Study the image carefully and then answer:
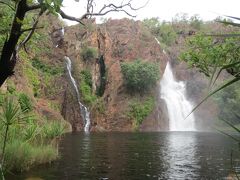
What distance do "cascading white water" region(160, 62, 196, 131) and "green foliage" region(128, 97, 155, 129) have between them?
407cm

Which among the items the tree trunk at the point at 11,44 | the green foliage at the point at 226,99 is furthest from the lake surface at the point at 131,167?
the green foliage at the point at 226,99

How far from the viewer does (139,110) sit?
57.8 m

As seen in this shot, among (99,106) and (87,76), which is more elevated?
(87,76)

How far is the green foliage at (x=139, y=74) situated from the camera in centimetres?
5972

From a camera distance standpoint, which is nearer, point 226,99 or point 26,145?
point 26,145

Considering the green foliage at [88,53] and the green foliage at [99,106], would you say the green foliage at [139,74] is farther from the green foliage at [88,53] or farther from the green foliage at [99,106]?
the green foliage at [99,106]

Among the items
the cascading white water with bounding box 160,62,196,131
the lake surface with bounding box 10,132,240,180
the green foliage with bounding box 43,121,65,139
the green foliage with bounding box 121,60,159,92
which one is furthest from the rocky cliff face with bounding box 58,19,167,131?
the green foliage with bounding box 43,121,65,139

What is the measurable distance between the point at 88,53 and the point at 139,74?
9.21 metres

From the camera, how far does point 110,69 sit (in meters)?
59.3

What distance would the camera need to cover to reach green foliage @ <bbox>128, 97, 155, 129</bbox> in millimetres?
56812

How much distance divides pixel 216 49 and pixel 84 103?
39622mm

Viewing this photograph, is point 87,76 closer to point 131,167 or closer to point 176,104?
point 176,104

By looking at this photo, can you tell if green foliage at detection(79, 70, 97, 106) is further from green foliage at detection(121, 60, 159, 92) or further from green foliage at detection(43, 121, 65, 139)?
green foliage at detection(43, 121, 65, 139)

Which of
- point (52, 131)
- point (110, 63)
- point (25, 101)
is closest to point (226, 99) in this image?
point (110, 63)
